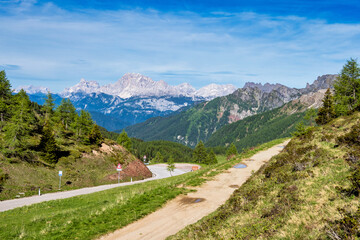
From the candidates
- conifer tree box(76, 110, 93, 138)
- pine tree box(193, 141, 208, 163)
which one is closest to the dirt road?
conifer tree box(76, 110, 93, 138)

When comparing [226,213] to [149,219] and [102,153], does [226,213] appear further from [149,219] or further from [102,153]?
[102,153]

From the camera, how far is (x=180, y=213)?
1560 cm

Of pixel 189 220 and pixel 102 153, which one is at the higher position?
pixel 189 220

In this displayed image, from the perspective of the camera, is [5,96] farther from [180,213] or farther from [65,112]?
[180,213]

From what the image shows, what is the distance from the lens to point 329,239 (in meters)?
6.56

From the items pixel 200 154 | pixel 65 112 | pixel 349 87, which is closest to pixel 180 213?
pixel 349 87

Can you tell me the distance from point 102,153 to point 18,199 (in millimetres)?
30341

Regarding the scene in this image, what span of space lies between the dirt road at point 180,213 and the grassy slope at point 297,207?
7.16 ft

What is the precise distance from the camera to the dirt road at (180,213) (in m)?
12.8

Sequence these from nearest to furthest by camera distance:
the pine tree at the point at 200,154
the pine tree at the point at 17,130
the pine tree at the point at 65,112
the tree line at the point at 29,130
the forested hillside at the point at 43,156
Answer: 1. the forested hillside at the point at 43,156
2. the pine tree at the point at 17,130
3. the tree line at the point at 29,130
4. the pine tree at the point at 65,112
5. the pine tree at the point at 200,154

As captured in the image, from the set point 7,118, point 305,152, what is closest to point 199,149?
point 7,118

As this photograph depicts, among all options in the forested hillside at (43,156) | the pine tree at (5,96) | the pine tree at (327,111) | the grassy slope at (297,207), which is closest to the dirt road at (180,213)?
the grassy slope at (297,207)

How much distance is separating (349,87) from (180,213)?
60218 millimetres

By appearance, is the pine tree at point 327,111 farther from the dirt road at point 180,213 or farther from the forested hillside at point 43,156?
the forested hillside at point 43,156
